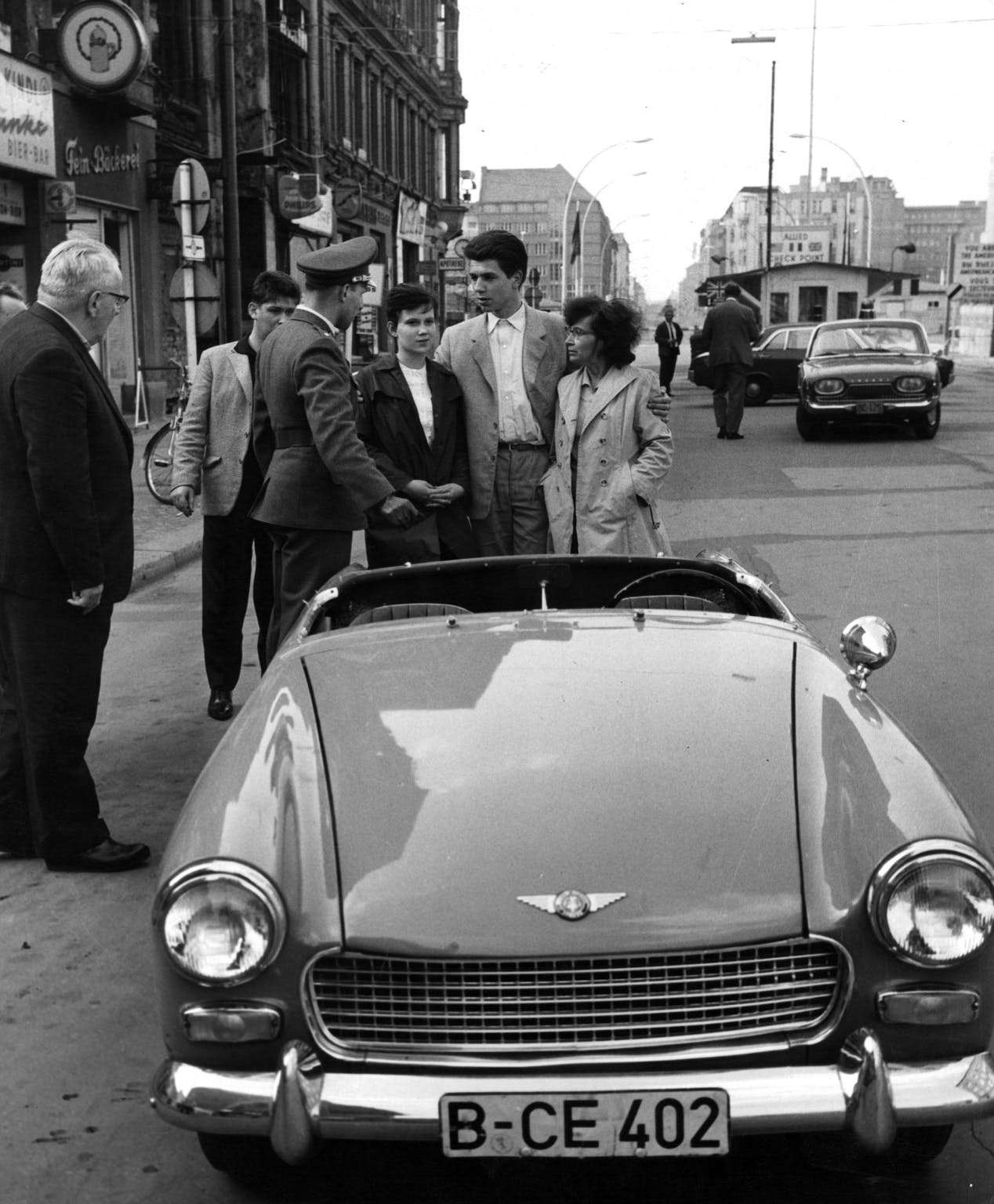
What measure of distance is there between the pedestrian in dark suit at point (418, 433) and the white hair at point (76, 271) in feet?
4.78

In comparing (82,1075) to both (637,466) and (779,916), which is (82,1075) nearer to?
(779,916)

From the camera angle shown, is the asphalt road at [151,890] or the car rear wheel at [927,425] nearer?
the asphalt road at [151,890]

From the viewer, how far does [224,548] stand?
6699 millimetres

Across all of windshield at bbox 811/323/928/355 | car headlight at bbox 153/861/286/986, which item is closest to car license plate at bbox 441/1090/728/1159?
car headlight at bbox 153/861/286/986

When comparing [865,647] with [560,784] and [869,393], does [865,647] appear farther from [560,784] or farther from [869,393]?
[869,393]

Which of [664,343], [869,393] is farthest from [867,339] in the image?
[664,343]

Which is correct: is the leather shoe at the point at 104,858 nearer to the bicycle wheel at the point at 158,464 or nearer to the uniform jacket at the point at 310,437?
the uniform jacket at the point at 310,437

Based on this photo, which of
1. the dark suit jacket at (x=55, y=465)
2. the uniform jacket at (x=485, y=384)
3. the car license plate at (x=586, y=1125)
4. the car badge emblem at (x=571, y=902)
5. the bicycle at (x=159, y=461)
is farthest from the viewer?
the bicycle at (x=159, y=461)

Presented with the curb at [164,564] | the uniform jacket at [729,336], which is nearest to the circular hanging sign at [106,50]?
the uniform jacket at [729,336]

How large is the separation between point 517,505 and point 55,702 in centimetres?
211

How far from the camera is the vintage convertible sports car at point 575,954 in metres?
2.48

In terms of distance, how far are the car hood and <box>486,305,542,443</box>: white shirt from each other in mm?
2468

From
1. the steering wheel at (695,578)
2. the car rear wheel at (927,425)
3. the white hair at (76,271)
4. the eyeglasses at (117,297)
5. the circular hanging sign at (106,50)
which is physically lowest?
the car rear wheel at (927,425)

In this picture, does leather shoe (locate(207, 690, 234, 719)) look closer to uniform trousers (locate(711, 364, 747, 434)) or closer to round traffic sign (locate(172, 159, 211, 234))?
round traffic sign (locate(172, 159, 211, 234))
